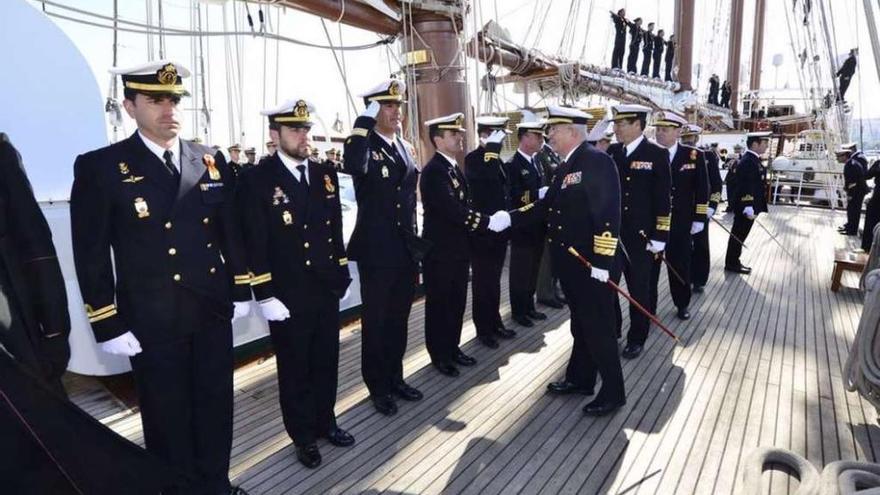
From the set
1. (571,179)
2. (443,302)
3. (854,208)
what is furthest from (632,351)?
(854,208)

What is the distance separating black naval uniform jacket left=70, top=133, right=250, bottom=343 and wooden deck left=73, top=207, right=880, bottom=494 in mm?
1048

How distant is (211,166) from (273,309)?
670 mm

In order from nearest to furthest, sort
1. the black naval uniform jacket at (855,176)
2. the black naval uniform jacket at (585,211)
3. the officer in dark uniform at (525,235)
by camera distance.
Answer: the black naval uniform jacket at (585,211), the officer in dark uniform at (525,235), the black naval uniform jacket at (855,176)

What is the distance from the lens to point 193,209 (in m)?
1.96

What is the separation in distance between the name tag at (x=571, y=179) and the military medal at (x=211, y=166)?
5.96 ft

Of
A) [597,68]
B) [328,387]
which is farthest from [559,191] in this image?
[597,68]

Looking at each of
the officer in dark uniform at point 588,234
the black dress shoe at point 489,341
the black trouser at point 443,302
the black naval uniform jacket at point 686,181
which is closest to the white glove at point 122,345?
the black trouser at point 443,302

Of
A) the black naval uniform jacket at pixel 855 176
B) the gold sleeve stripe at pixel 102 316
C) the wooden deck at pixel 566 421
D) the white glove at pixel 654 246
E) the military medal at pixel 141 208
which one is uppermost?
the black naval uniform jacket at pixel 855 176

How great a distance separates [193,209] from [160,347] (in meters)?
0.54

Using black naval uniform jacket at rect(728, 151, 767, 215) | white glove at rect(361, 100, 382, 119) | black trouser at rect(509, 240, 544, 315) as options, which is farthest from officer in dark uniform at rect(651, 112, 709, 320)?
white glove at rect(361, 100, 382, 119)

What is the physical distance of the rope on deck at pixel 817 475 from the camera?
77.5 inches

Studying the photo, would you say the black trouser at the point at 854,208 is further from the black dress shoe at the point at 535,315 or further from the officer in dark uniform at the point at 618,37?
the black dress shoe at the point at 535,315

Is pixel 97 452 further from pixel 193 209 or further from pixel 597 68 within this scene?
pixel 597 68

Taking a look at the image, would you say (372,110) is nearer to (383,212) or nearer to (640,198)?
(383,212)
